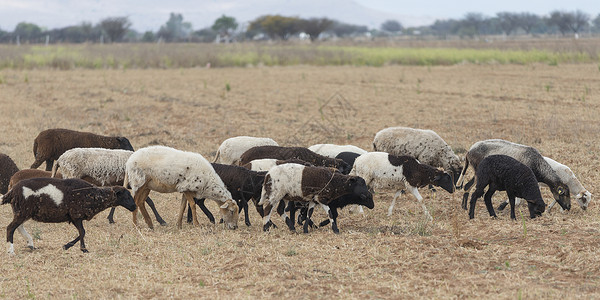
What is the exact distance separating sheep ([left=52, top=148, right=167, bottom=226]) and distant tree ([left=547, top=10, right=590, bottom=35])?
84.5 m

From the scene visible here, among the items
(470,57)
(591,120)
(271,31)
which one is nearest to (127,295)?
(591,120)

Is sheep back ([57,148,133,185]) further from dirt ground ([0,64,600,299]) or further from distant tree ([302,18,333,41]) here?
distant tree ([302,18,333,41])

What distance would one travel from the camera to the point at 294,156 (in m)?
10.8

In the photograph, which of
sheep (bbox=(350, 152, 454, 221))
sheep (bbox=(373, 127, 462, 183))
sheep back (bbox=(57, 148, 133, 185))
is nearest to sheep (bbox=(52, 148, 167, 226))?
sheep back (bbox=(57, 148, 133, 185))

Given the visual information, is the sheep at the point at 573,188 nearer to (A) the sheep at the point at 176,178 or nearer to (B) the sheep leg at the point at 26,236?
(A) the sheep at the point at 176,178

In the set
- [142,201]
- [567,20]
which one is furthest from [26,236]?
[567,20]

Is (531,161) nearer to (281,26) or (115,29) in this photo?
(115,29)

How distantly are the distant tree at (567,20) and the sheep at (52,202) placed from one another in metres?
86.2

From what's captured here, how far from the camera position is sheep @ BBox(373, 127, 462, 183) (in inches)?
468

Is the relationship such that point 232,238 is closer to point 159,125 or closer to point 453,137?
point 453,137

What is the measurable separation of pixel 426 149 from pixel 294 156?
2.61 m

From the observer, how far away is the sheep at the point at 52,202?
7.93 m

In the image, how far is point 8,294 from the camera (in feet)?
21.8

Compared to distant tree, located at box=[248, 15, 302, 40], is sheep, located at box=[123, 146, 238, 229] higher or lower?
lower
